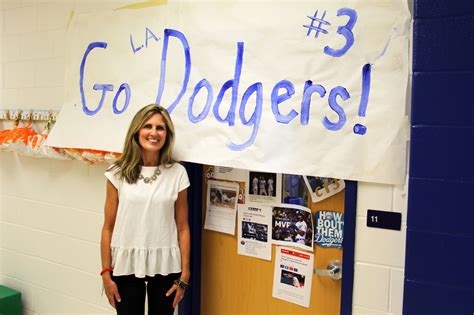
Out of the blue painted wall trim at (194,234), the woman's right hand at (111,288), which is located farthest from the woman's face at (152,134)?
the woman's right hand at (111,288)

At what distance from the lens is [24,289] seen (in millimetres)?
2648

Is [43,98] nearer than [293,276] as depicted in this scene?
No

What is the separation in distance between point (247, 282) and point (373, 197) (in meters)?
0.76

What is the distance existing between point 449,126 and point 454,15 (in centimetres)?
32

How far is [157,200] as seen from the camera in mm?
1744

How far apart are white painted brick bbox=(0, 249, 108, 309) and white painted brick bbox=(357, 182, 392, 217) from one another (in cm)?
147

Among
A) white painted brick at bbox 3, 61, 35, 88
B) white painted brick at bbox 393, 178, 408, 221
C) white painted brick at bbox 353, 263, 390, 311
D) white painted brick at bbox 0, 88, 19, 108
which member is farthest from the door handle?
white painted brick at bbox 0, 88, 19, 108

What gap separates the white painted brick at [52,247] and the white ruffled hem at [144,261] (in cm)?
58

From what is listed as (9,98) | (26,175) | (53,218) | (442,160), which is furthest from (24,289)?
(442,160)

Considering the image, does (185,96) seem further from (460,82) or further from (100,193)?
(460,82)

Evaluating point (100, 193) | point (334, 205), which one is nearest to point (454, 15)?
point (334, 205)

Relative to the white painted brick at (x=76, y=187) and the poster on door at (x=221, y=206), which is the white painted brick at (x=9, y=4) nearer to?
the white painted brick at (x=76, y=187)

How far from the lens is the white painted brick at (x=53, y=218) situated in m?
A: 2.29

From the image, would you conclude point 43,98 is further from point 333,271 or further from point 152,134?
point 333,271
